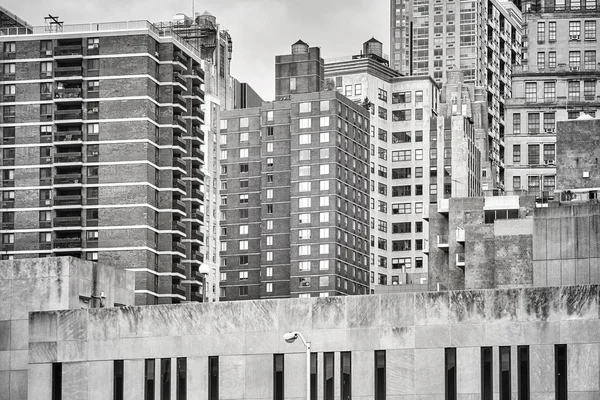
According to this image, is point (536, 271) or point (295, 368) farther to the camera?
point (536, 271)

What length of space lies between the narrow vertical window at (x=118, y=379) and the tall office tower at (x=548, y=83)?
10697 cm

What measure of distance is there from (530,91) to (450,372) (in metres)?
115

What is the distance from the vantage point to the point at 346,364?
88.5 metres

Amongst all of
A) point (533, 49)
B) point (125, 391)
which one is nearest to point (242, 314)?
point (125, 391)

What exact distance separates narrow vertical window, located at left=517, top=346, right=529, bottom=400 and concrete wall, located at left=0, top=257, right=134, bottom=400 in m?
32.4

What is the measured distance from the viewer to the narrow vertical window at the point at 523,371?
83.6 m

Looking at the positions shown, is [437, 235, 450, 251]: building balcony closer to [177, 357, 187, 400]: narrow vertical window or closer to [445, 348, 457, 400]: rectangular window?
[177, 357, 187, 400]: narrow vertical window

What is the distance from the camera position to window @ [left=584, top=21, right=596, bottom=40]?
193125mm

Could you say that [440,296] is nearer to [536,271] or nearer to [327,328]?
[327,328]

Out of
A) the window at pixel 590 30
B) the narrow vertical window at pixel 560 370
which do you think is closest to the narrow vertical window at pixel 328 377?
the narrow vertical window at pixel 560 370

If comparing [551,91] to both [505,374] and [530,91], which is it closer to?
[530,91]

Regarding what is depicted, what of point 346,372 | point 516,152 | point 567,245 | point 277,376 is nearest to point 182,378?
point 277,376

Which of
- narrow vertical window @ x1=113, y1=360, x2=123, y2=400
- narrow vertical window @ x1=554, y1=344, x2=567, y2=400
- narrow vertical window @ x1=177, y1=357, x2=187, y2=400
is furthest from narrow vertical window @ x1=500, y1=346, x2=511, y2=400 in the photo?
narrow vertical window @ x1=113, y1=360, x2=123, y2=400

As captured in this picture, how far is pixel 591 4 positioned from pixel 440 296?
116447mm
